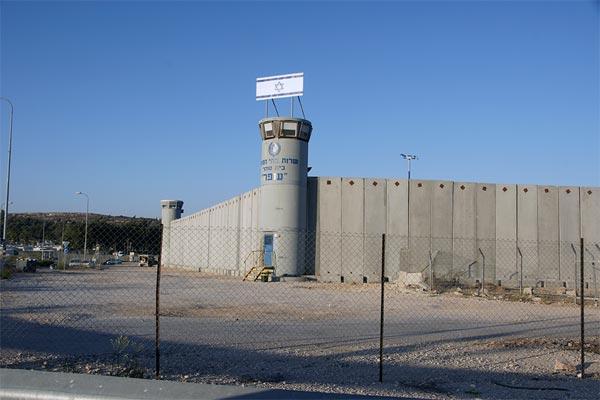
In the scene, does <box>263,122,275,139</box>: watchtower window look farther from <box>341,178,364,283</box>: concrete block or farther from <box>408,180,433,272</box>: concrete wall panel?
<box>408,180,433,272</box>: concrete wall panel

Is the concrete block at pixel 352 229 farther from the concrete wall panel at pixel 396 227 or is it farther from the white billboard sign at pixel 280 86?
the white billboard sign at pixel 280 86

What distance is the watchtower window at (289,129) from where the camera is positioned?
39.9m

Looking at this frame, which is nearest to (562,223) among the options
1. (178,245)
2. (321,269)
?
(321,269)

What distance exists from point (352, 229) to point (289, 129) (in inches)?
305

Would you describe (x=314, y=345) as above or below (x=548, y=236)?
below

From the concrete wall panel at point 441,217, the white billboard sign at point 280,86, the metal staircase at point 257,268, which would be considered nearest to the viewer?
the metal staircase at point 257,268

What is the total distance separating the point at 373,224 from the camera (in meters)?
39.5

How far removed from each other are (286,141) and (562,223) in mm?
18798

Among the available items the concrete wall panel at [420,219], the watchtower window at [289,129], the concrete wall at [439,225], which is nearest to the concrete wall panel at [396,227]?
the concrete wall at [439,225]

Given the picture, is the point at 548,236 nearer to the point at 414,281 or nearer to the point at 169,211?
the point at 414,281

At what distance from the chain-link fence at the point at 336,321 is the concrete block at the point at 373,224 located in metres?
0.14

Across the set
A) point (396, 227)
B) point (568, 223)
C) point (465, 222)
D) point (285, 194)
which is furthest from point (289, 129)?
point (568, 223)

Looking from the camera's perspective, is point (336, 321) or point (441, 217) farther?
point (441, 217)

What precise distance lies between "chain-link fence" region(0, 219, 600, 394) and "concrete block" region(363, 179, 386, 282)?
0.47ft
